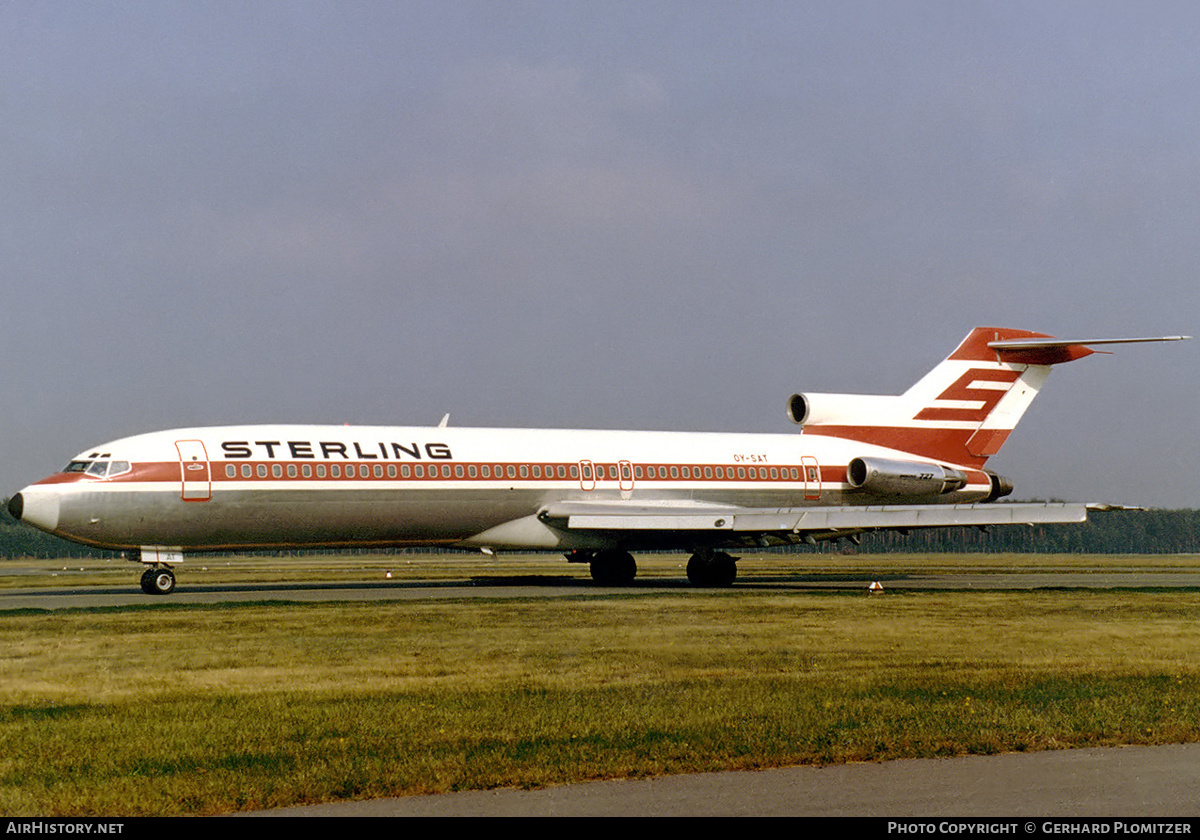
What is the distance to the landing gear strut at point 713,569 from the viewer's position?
36.1 metres

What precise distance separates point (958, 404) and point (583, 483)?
14046mm

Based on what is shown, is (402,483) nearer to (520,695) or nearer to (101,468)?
(101,468)

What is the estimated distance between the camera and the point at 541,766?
9445mm

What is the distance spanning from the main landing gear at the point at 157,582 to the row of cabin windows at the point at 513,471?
2.72m

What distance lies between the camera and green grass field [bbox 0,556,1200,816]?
30.6 ft

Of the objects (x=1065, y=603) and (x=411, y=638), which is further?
(x=1065, y=603)

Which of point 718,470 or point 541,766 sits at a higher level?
point 718,470

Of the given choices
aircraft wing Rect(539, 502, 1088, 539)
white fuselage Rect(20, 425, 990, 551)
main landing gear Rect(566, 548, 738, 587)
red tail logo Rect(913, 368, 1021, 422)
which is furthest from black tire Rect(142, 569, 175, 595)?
red tail logo Rect(913, 368, 1021, 422)

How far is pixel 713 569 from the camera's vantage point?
3609 cm

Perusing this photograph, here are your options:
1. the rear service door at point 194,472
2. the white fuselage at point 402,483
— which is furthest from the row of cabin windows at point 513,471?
the rear service door at point 194,472

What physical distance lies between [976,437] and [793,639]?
26120mm
